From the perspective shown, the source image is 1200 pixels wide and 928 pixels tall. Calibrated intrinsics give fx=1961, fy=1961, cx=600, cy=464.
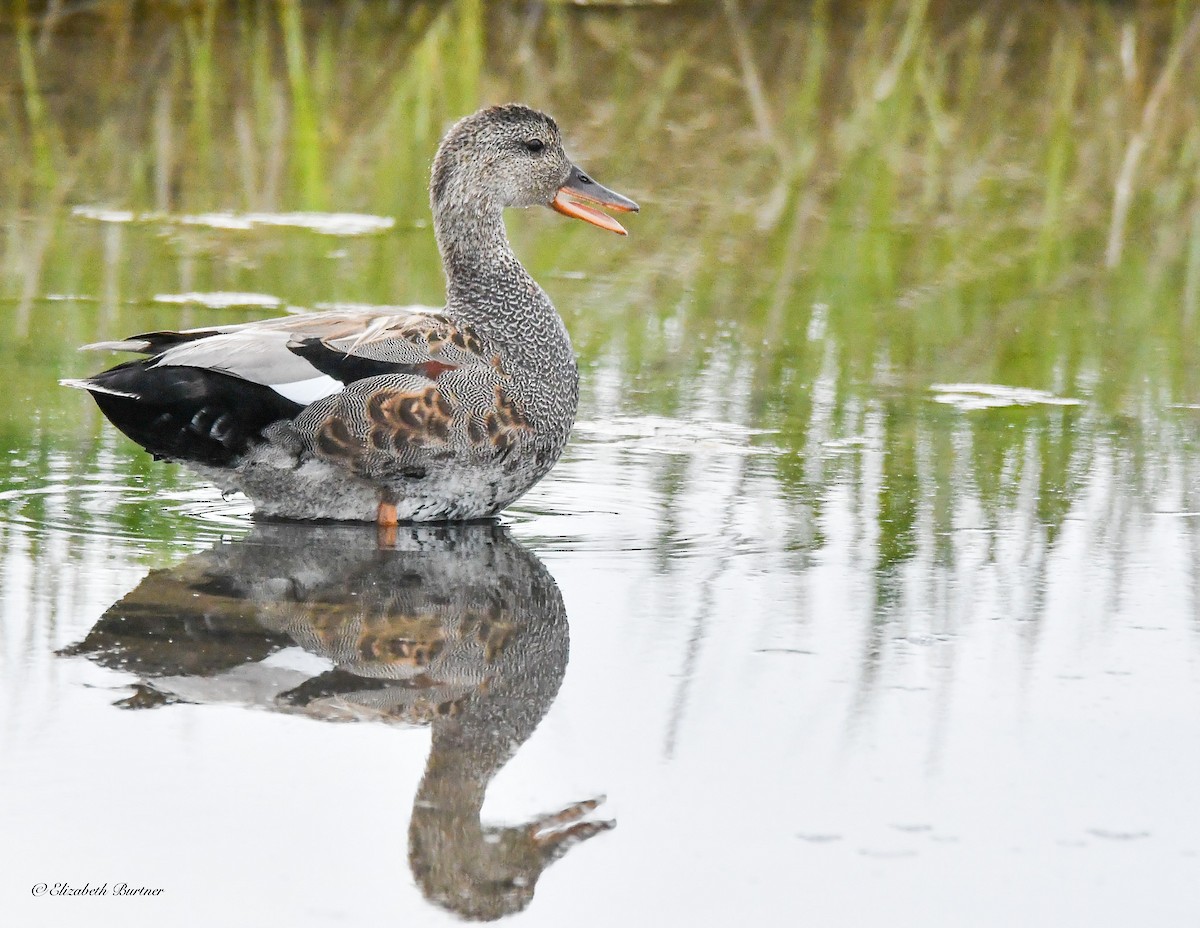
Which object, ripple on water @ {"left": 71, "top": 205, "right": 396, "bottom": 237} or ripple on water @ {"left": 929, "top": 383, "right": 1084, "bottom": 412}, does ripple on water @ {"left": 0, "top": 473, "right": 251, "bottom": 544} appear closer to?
ripple on water @ {"left": 929, "top": 383, "right": 1084, "bottom": 412}

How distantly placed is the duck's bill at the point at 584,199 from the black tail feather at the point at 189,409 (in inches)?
56.6

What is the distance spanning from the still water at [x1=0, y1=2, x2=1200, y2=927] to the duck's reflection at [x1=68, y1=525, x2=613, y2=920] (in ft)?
0.04

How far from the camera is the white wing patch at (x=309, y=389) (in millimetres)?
5199

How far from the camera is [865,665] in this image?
4.11 meters

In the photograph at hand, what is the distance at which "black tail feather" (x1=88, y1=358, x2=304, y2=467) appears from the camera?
5.07m

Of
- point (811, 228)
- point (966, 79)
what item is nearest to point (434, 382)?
point (811, 228)

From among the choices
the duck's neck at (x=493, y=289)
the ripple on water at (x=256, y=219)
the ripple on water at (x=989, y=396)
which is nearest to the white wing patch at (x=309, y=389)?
the duck's neck at (x=493, y=289)

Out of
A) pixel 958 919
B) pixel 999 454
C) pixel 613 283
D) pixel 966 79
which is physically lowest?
pixel 958 919

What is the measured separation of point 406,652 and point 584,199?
8.45 feet

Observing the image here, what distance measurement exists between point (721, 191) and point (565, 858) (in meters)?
6.98

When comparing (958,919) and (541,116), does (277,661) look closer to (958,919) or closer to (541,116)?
(958,919)

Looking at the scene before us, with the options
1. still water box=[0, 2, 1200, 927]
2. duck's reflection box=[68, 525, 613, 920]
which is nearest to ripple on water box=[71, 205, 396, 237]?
still water box=[0, 2, 1200, 927]

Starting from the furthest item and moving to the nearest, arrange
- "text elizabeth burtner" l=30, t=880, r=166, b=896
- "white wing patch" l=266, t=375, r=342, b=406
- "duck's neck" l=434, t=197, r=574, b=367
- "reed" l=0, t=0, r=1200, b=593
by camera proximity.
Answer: "reed" l=0, t=0, r=1200, b=593, "duck's neck" l=434, t=197, r=574, b=367, "white wing patch" l=266, t=375, r=342, b=406, "text elizabeth burtner" l=30, t=880, r=166, b=896


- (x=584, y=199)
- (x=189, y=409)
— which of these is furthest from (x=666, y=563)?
(x=584, y=199)
